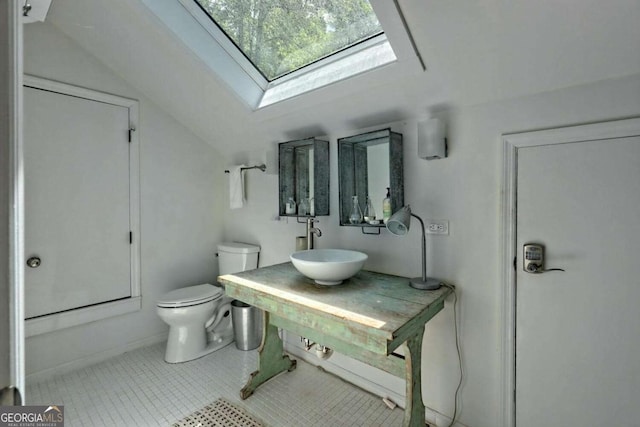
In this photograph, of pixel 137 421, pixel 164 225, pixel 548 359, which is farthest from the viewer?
pixel 164 225

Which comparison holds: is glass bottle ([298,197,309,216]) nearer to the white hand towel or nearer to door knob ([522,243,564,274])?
the white hand towel

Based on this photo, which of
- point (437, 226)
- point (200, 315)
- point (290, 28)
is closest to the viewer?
point (437, 226)

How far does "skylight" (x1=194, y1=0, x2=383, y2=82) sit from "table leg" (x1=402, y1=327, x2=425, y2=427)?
1587 mm

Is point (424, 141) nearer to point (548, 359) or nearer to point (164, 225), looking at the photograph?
point (548, 359)

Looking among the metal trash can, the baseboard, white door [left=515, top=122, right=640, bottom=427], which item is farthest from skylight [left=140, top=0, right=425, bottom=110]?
the baseboard

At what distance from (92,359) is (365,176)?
2485mm

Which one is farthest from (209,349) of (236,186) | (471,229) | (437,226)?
(471,229)

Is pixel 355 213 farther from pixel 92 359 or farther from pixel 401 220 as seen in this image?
pixel 92 359

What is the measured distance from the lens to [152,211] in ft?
8.37

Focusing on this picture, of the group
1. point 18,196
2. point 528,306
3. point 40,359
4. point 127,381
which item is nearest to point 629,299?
point 528,306

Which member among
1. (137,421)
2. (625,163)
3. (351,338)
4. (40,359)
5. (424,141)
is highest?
(424,141)

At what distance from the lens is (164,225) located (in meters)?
2.63

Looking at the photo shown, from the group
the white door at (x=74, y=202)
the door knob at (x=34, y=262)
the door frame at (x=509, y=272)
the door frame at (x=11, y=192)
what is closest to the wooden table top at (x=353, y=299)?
the door frame at (x=509, y=272)

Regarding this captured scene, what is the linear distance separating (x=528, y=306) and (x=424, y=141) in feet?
3.10
